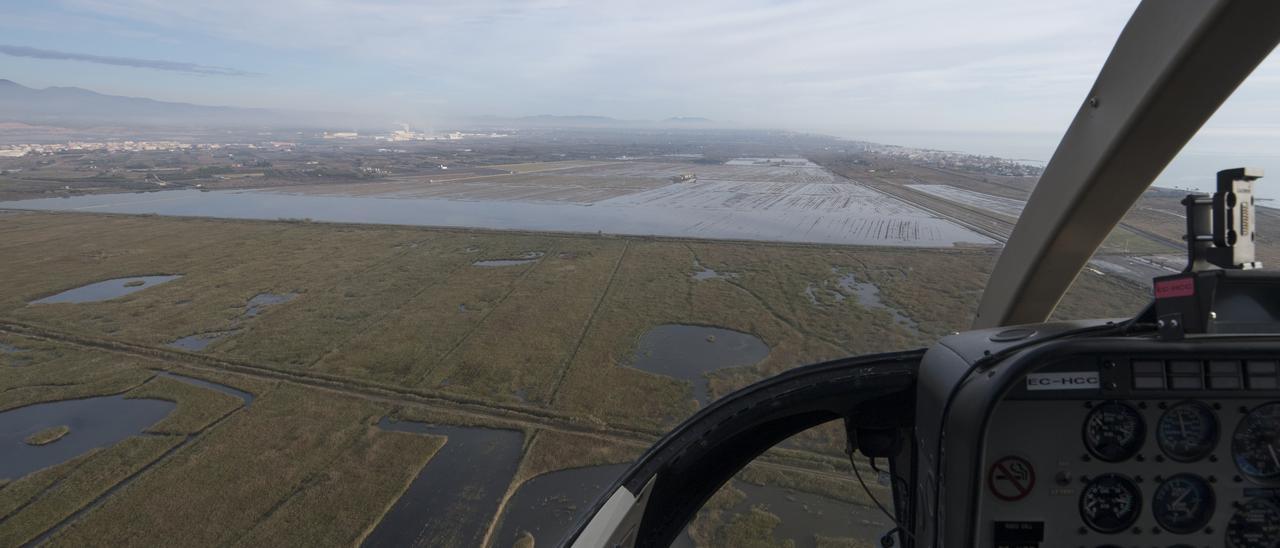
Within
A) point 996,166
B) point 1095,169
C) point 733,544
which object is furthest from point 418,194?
point 996,166

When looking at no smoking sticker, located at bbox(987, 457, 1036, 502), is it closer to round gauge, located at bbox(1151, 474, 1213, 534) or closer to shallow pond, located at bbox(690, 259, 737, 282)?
round gauge, located at bbox(1151, 474, 1213, 534)

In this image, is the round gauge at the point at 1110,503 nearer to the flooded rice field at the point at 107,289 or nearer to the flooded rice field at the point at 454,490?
the flooded rice field at the point at 454,490

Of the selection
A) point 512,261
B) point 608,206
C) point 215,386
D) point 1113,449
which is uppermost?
point 608,206

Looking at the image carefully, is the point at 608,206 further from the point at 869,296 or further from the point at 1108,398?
the point at 1108,398

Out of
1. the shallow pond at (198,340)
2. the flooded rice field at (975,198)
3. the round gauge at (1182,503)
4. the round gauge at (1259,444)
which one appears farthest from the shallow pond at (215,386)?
the flooded rice field at (975,198)

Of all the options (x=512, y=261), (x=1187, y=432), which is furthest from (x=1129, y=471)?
(x=512, y=261)
